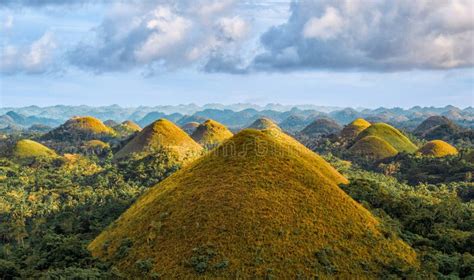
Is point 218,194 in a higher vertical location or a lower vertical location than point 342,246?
higher

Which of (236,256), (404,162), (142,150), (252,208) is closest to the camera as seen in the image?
(236,256)

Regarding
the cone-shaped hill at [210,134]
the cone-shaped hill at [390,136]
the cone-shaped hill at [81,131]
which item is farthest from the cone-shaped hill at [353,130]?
the cone-shaped hill at [81,131]

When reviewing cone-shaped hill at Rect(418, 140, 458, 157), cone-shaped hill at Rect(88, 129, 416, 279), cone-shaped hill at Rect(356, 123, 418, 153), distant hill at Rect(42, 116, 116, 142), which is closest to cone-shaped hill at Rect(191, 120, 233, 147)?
cone-shaped hill at Rect(356, 123, 418, 153)

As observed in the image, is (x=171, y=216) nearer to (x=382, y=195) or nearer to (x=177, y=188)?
(x=177, y=188)

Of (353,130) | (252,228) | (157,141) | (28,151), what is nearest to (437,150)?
(353,130)

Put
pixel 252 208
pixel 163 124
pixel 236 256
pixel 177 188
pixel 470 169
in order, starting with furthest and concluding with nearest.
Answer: pixel 163 124 → pixel 470 169 → pixel 177 188 → pixel 252 208 → pixel 236 256

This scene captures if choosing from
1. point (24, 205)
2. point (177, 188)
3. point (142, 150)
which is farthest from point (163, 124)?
point (177, 188)

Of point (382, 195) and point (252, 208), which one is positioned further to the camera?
point (382, 195)

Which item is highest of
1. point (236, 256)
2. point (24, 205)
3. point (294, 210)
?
point (294, 210)
